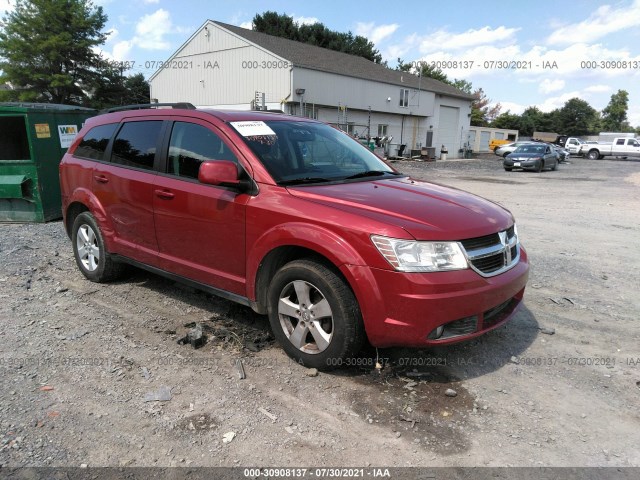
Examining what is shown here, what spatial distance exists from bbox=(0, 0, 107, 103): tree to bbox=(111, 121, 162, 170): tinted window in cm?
4415

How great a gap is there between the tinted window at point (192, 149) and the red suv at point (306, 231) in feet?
0.04

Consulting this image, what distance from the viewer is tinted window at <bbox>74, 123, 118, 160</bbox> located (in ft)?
16.5

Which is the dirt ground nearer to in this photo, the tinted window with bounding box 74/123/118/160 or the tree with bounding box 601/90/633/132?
the tinted window with bounding box 74/123/118/160

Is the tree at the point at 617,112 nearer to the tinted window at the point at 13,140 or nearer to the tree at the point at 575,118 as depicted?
the tree at the point at 575,118

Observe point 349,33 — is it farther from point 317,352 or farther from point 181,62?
point 317,352

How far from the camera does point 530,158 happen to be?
2712 cm

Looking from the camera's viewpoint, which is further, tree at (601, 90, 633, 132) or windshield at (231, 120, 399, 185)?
tree at (601, 90, 633, 132)

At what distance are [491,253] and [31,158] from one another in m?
7.83

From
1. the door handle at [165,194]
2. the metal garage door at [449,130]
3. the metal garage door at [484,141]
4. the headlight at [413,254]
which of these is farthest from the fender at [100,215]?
the metal garage door at [484,141]

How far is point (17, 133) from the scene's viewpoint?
862 centimetres

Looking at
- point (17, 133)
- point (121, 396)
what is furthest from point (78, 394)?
point (17, 133)

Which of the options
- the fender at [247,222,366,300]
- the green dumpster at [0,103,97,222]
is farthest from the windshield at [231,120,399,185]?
the green dumpster at [0,103,97,222]

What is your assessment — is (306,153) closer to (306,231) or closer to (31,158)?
(306,231)

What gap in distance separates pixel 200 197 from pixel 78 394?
168cm
